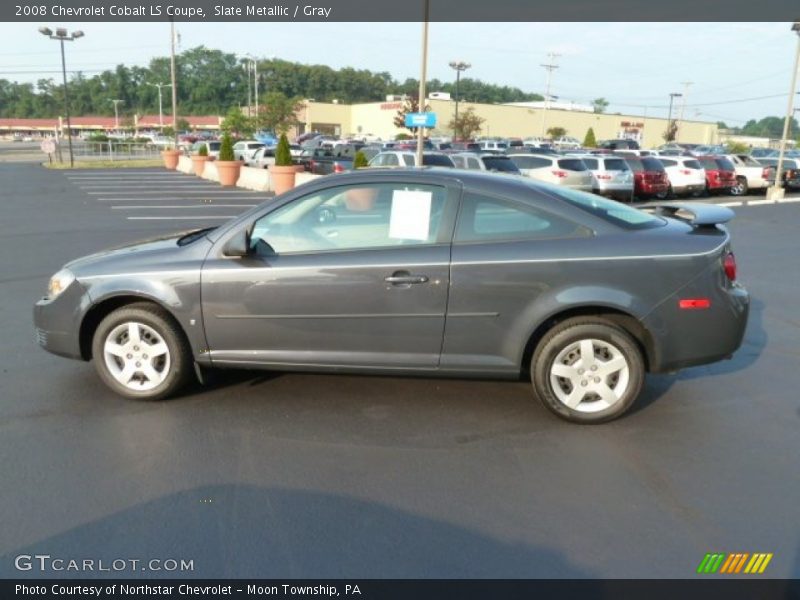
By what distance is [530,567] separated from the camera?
2.75 m

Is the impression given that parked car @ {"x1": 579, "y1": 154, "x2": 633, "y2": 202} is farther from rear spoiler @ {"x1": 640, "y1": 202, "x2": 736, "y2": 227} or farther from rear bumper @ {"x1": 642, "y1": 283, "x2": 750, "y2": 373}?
rear bumper @ {"x1": 642, "y1": 283, "x2": 750, "y2": 373}

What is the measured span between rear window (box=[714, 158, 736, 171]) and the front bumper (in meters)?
25.2

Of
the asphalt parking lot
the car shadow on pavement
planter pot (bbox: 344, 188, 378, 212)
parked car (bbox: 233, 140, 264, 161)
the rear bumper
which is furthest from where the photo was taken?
parked car (bbox: 233, 140, 264, 161)

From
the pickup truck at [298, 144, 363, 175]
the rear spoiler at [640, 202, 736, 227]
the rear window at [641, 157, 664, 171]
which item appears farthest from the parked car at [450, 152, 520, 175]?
the rear spoiler at [640, 202, 736, 227]

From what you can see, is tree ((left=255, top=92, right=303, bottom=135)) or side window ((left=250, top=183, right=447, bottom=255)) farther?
tree ((left=255, top=92, right=303, bottom=135))

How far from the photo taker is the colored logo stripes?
2762mm

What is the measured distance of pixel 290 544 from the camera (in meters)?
2.89

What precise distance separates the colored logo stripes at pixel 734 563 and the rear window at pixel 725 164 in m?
24.8

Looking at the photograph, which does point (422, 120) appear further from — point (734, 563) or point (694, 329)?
point (734, 563)

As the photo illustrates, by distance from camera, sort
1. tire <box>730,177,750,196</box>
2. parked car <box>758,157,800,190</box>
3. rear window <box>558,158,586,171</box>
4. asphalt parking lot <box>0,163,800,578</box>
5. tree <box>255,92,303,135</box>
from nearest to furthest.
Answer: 1. asphalt parking lot <box>0,163,800,578</box>
2. rear window <box>558,158,586,171</box>
3. tire <box>730,177,750,196</box>
4. parked car <box>758,157,800,190</box>
5. tree <box>255,92,303,135</box>

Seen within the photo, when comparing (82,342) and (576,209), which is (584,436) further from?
(82,342)
